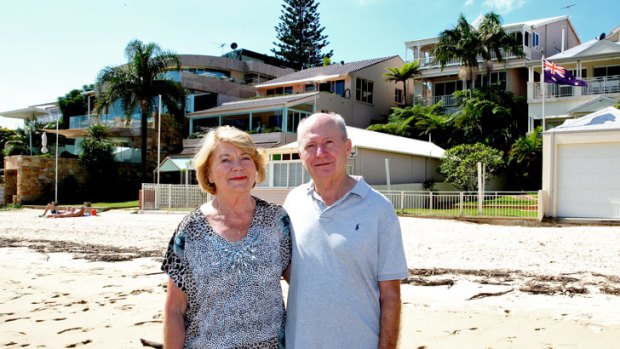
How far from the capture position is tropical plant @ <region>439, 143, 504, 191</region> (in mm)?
22844

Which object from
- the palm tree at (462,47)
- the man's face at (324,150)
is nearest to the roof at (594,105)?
the palm tree at (462,47)

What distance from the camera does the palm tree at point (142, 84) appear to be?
3312 centimetres

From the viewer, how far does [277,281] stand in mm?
2525

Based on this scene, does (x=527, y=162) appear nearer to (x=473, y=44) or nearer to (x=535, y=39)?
(x=473, y=44)

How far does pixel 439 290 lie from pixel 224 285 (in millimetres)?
5442

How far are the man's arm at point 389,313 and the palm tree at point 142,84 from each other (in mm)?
32072

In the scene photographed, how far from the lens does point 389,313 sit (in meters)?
2.44

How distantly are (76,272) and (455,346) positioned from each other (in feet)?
22.4

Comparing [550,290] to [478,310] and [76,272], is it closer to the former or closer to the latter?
[478,310]

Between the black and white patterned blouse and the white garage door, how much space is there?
1605cm

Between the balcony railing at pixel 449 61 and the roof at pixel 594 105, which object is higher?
the balcony railing at pixel 449 61

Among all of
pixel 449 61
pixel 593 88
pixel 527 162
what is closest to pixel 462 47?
pixel 449 61

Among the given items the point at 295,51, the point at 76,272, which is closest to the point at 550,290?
the point at 76,272

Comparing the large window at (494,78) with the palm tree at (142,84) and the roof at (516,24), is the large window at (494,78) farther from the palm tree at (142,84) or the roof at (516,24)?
the palm tree at (142,84)
